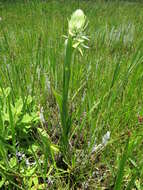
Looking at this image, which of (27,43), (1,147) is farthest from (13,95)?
(27,43)

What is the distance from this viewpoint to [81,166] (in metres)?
0.70

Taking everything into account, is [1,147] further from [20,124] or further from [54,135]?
[54,135]

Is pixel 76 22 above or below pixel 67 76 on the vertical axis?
above

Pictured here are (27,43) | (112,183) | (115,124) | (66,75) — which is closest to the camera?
(66,75)

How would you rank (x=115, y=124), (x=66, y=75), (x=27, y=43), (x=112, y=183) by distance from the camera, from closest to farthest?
(x=66, y=75), (x=112, y=183), (x=115, y=124), (x=27, y=43)

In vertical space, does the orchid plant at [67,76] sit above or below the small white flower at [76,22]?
below

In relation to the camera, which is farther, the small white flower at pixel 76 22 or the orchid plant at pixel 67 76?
the small white flower at pixel 76 22

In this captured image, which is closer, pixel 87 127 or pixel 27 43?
pixel 87 127

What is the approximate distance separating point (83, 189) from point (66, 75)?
452 millimetres

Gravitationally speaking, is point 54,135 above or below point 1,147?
below

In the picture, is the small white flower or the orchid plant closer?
the orchid plant

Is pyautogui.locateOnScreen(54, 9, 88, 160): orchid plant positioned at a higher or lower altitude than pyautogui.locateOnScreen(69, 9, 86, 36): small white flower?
lower

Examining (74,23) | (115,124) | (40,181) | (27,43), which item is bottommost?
(40,181)

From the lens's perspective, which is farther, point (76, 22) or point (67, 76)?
point (76, 22)
